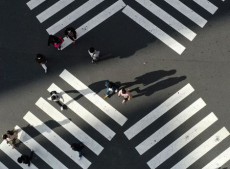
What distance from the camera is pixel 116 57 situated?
24125mm

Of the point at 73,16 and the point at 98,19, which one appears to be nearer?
the point at 98,19

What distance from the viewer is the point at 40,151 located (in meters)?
23.8

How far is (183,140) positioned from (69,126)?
21.4 feet

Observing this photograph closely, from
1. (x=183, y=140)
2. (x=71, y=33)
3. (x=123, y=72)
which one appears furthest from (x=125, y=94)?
(x=71, y=33)

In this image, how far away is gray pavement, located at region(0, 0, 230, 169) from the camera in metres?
23.3

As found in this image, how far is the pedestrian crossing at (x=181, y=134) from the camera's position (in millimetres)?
23031

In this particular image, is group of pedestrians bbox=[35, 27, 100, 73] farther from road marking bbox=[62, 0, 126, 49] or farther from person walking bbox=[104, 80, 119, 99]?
person walking bbox=[104, 80, 119, 99]

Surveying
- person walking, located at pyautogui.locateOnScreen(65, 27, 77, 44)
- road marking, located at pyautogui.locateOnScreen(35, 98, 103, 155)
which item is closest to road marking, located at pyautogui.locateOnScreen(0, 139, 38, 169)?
Answer: road marking, located at pyautogui.locateOnScreen(35, 98, 103, 155)

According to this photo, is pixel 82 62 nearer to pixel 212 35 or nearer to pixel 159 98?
pixel 159 98

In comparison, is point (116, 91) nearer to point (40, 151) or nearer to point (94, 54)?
point (94, 54)

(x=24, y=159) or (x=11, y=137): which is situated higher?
(x=11, y=137)

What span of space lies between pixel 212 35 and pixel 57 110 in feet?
32.6

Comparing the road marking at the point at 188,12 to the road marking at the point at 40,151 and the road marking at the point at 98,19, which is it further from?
the road marking at the point at 40,151

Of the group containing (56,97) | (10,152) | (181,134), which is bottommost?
(181,134)
